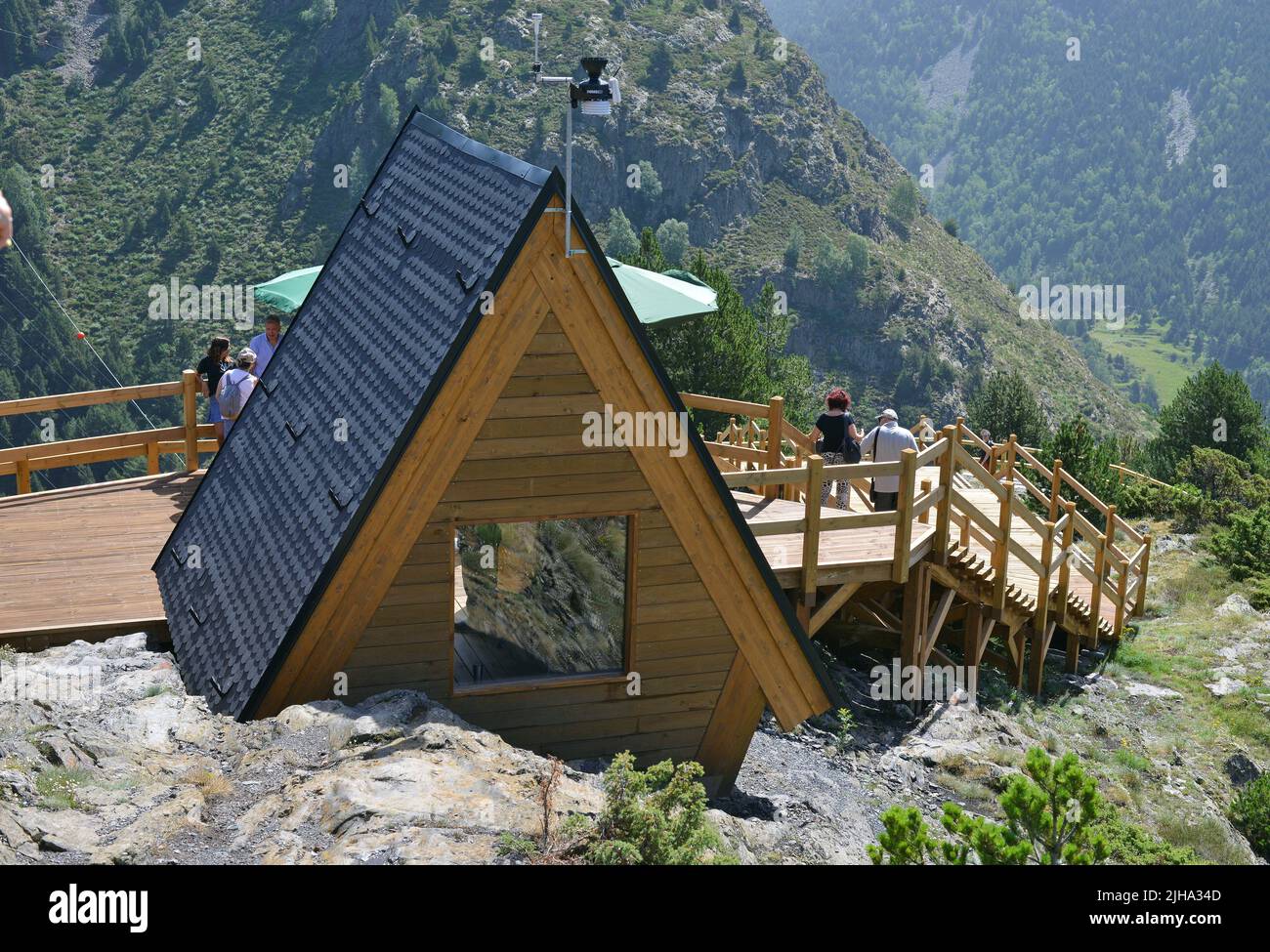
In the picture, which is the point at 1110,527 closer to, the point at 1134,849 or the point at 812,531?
the point at 812,531

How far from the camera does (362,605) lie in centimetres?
862

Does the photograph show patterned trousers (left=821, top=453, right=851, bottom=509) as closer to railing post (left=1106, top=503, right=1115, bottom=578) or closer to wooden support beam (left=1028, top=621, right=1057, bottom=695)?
wooden support beam (left=1028, top=621, right=1057, bottom=695)

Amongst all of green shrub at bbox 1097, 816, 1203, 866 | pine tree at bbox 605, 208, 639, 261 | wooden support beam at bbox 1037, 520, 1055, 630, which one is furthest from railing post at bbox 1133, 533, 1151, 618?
pine tree at bbox 605, 208, 639, 261

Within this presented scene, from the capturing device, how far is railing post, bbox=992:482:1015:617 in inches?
585

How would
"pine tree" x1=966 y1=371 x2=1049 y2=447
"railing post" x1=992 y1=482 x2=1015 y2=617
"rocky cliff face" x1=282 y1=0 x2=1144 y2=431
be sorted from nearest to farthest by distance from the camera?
"railing post" x1=992 y1=482 x2=1015 y2=617
"pine tree" x1=966 y1=371 x2=1049 y2=447
"rocky cliff face" x1=282 y1=0 x2=1144 y2=431

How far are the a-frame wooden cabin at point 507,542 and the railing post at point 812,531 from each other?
248 centimetres

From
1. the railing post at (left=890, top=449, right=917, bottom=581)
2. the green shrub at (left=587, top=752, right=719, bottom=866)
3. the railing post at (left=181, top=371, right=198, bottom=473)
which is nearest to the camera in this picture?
the green shrub at (left=587, top=752, right=719, bottom=866)

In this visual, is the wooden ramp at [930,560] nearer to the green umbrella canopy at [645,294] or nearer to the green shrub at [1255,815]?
the green umbrella canopy at [645,294]

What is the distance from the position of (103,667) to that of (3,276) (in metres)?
96.3

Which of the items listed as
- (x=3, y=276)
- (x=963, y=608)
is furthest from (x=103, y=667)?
(x=3, y=276)

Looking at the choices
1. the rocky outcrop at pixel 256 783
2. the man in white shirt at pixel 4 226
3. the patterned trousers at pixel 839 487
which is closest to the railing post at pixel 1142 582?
the patterned trousers at pixel 839 487

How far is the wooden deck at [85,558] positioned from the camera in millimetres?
10555

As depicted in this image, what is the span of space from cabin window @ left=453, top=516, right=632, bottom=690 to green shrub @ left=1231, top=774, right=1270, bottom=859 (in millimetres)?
8422

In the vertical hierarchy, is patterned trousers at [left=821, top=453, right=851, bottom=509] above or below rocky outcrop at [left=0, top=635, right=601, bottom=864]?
above
